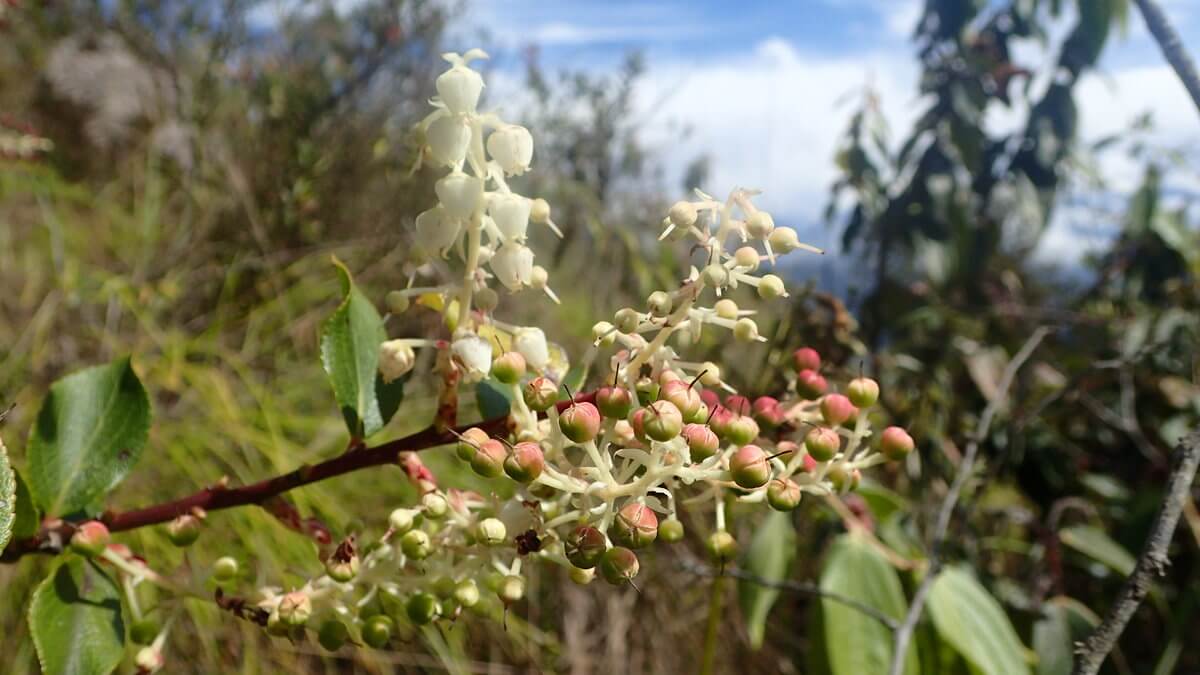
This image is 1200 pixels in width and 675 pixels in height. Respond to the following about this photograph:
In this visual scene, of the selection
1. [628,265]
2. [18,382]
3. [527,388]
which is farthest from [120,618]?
[628,265]

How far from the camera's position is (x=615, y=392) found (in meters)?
0.42

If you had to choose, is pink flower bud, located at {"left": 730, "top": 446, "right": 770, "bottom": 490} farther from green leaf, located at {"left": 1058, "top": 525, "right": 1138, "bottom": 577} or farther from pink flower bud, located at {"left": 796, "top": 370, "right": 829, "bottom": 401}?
green leaf, located at {"left": 1058, "top": 525, "right": 1138, "bottom": 577}

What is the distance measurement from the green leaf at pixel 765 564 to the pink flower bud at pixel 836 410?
58cm

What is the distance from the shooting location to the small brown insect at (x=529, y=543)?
1.48 ft

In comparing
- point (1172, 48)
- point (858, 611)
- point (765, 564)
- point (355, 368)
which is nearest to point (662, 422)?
point (355, 368)

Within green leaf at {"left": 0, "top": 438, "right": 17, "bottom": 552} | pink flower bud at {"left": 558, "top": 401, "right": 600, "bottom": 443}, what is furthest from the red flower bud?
green leaf at {"left": 0, "top": 438, "right": 17, "bottom": 552}

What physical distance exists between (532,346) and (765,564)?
2.36 ft

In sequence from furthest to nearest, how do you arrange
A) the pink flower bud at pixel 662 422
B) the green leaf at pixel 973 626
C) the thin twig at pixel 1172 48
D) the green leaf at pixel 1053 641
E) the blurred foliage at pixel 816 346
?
the blurred foliage at pixel 816 346, the green leaf at pixel 1053 641, the green leaf at pixel 973 626, the thin twig at pixel 1172 48, the pink flower bud at pixel 662 422

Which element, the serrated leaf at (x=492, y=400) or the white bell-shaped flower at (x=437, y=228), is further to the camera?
the serrated leaf at (x=492, y=400)

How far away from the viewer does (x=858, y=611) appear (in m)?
0.90

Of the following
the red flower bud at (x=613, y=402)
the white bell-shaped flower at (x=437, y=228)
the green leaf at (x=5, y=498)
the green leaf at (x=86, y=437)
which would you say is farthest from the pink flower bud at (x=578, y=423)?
the green leaf at (x=86, y=437)

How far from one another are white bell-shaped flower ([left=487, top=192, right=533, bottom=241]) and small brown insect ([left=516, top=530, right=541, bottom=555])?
6.0 inches

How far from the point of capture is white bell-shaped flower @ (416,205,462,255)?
1.49 ft

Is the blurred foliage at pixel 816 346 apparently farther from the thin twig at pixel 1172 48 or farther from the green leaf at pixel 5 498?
the green leaf at pixel 5 498
